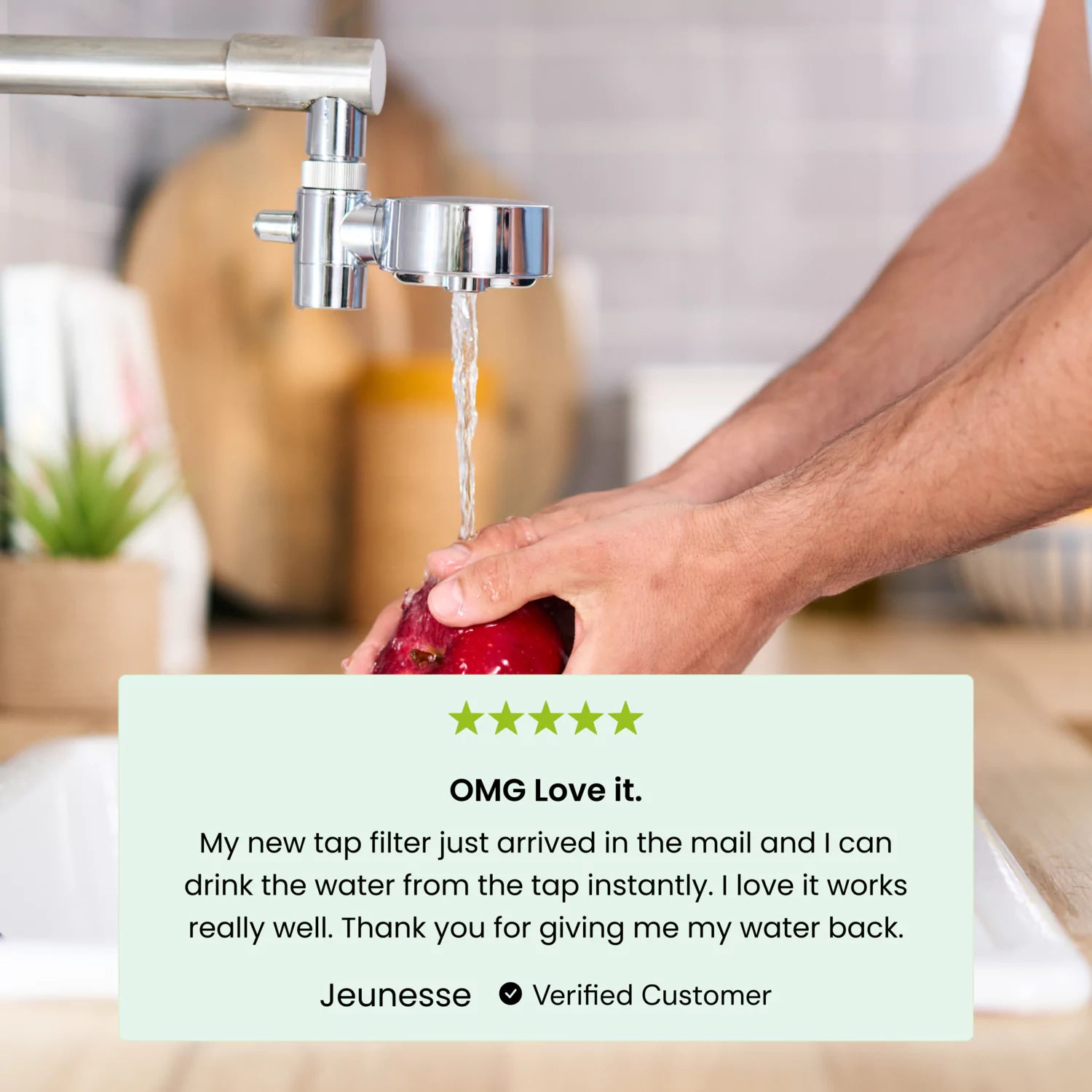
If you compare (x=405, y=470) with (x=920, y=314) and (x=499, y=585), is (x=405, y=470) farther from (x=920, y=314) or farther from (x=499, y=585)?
(x=499, y=585)

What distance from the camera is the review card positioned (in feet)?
1.76

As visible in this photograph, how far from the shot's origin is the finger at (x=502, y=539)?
77cm

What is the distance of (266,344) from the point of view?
254 cm

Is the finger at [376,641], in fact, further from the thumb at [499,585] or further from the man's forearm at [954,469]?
the man's forearm at [954,469]

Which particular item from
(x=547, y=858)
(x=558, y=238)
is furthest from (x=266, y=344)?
(x=547, y=858)

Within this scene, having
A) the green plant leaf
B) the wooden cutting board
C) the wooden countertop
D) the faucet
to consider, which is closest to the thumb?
the faucet

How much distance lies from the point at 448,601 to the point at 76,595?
3.44 feet

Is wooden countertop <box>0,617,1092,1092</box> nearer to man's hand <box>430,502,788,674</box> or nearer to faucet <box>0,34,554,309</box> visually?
man's hand <box>430,502,788,674</box>

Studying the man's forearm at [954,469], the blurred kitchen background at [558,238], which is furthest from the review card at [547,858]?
the blurred kitchen background at [558,238]

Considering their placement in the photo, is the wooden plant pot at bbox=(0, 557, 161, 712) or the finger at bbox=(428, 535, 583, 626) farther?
the wooden plant pot at bbox=(0, 557, 161, 712)

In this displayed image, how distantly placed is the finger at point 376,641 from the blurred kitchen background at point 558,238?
1589mm

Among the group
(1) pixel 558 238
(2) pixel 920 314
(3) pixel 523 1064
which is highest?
(1) pixel 558 238

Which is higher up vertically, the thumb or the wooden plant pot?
the thumb

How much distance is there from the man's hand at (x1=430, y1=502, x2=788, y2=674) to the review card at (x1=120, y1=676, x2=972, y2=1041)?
137mm
